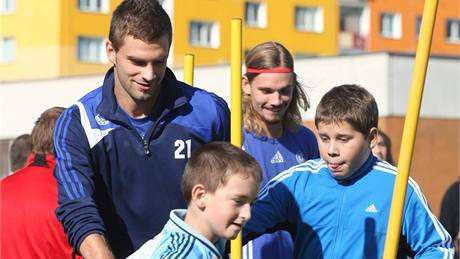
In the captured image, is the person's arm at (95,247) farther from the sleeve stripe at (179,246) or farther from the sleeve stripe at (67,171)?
the sleeve stripe at (179,246)

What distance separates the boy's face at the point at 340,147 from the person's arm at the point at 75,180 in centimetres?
105

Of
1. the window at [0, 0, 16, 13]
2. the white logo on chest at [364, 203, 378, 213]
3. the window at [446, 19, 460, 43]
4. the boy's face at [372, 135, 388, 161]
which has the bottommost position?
the window at [446, 19, 460, 43]

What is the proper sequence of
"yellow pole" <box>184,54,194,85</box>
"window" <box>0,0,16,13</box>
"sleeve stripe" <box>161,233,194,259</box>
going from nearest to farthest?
"sleeve stripe" <box>161,233,194,259</box> → "yellow pole" <box>184,54,194,85</box> → "window" <box>0,0,16,13</box>

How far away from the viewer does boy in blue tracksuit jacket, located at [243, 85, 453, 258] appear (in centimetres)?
602

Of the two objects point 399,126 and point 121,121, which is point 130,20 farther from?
point 399,126

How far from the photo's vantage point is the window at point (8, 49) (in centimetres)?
5947

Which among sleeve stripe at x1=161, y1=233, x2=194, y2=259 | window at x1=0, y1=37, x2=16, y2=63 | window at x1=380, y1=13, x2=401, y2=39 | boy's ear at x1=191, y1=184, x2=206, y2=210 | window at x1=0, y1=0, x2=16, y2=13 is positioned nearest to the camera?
sleeve stripe at x1=161, y1=233, x2=194, y2=259

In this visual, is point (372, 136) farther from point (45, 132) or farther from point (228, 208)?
point (45, 132)

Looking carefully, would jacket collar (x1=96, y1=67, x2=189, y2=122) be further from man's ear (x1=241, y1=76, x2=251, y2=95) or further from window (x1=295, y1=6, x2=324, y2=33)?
window (x1=295, y1=6, x2=324, y2=33)

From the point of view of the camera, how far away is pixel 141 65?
5.65 m

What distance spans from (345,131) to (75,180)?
3.99 feet

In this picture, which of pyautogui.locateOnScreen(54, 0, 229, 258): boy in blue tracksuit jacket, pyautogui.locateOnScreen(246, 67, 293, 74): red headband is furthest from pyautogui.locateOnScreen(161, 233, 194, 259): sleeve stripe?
pyautogui.locateOnScreen(246, 67, 293, 74): red headband

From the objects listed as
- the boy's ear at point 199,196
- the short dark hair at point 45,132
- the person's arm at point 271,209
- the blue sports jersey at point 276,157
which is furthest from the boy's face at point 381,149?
the boy's ear at point 199,196

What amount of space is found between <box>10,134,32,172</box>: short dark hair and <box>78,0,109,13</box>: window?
49.6 meters
